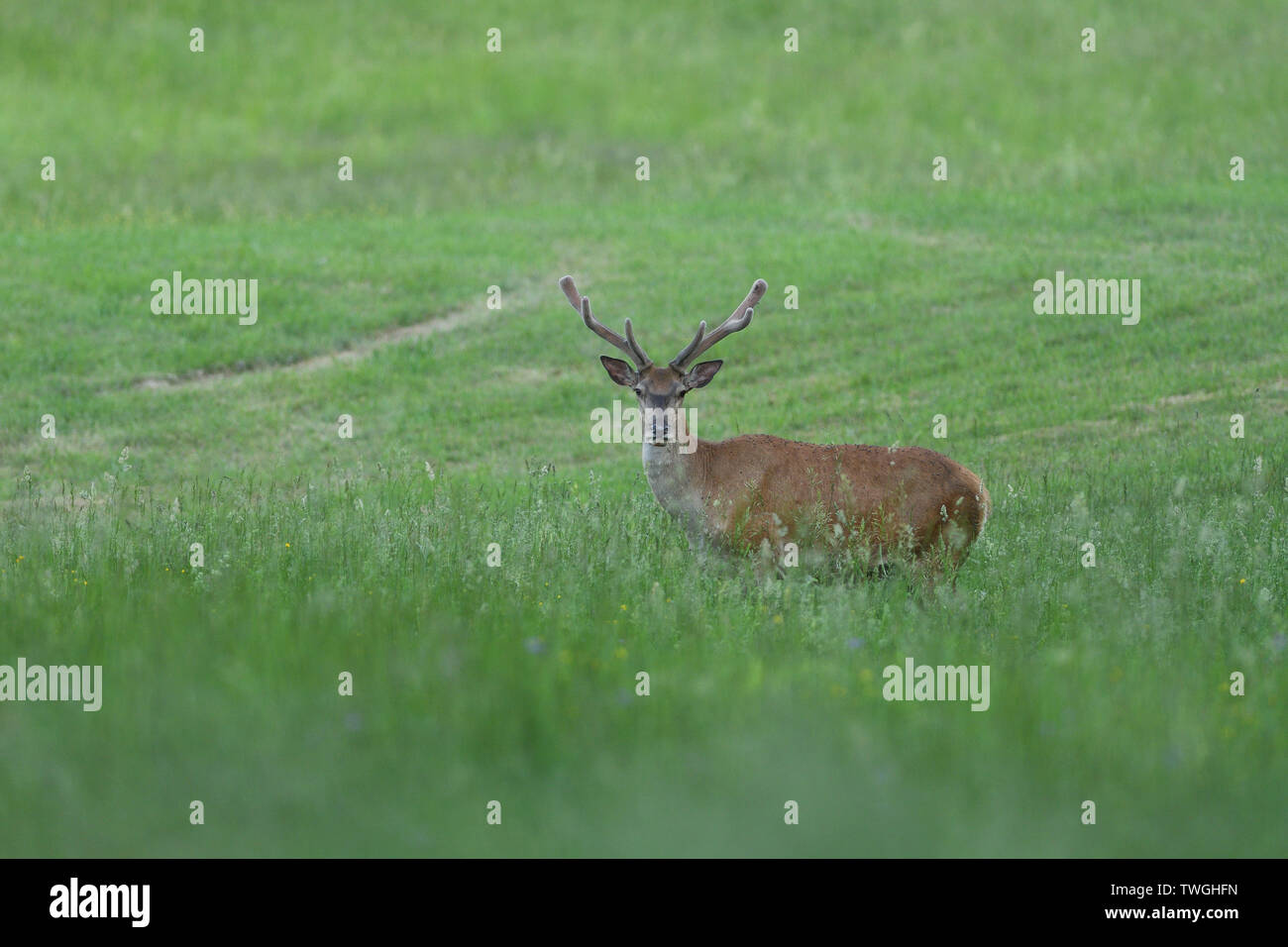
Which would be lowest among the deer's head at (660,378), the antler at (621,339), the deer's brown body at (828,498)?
the deer's brown body at (828,498)

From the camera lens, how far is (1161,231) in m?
25.7

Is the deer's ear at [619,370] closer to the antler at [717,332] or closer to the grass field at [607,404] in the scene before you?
the antler at [717,332]

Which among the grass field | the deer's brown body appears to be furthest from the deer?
the grass field

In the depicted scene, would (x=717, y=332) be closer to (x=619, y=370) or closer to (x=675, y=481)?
(x=619, y=370)

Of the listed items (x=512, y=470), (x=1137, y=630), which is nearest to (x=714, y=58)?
(x=512, y=470)

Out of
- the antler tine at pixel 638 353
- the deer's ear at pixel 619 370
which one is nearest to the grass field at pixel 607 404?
the deer's ear at pixel 619 370

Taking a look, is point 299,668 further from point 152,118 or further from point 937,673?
point 152,118

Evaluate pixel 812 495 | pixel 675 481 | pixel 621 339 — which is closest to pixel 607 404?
pixel 621 339

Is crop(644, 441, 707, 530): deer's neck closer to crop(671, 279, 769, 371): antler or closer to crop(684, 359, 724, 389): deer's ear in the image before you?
crop(684, 359, 724, 389): deer's ear

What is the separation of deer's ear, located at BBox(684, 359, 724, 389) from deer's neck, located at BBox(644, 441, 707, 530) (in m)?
0.43

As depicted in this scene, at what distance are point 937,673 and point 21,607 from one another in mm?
4306

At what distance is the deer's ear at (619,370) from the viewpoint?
10.8 metres

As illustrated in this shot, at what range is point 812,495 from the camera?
10336 millimetres

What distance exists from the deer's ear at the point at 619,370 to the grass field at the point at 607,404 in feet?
3.16
